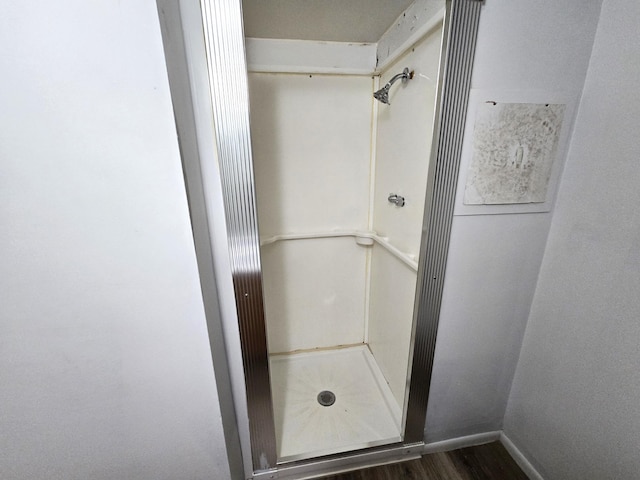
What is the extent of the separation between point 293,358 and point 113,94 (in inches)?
72.4

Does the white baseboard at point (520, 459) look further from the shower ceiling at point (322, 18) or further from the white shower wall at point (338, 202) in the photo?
the shower ceiling at point (322, 18)

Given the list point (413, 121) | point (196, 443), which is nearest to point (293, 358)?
point (196, 443)

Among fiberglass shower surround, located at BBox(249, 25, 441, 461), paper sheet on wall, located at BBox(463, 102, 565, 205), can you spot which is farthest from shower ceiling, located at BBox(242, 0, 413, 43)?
paper sheet on wall, located at BBox(463, 102, 565, 205)

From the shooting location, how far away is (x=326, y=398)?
1.58 metres

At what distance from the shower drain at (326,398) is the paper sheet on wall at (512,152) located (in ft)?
4.55

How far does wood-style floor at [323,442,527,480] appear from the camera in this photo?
118 centimetres

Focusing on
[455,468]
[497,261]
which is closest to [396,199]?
[497,261]

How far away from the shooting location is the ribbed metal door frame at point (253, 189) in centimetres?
69

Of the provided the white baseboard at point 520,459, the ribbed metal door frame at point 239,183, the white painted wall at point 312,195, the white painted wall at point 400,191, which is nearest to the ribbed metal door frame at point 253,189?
the ribbed metal door frame at point 239,183

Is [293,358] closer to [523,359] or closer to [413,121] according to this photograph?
[523,359]

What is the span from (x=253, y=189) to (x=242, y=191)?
3 centimetres

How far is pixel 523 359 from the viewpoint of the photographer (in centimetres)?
117

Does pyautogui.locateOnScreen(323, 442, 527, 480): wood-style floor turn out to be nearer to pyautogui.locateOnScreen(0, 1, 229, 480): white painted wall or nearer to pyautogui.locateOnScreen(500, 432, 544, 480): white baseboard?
pyautogui.locateOnScreen(500, 432, 544, 480): white baseboard

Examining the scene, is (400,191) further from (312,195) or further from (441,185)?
(312,195)
